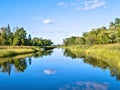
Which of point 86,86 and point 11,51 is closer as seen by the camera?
point 86,86

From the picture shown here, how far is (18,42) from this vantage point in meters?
128

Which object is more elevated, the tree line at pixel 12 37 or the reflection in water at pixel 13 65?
the tree line at pixel 12 37

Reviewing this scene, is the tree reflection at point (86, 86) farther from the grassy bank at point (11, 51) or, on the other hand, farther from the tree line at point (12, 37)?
the tree line at point (12, 37)

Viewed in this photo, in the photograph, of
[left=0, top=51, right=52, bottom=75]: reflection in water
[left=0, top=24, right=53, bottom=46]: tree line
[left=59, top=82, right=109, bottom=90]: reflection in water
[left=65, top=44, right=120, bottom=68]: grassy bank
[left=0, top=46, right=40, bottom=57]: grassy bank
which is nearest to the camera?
[left=59, top=82, right=109, bottom=90]: reflection in water

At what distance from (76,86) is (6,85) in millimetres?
6592

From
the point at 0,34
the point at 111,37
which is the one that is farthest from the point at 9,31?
the point at 111,37

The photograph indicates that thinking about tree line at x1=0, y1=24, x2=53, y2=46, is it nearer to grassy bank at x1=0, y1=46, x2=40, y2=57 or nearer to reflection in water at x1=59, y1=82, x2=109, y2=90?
grassy bank at x1=0, y1=46, x2=40, y2=57

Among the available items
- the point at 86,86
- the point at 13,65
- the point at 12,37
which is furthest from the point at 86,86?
the point at 12,37

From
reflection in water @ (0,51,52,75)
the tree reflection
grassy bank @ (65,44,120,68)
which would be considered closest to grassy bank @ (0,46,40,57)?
reflection in water @ (0,51,52,75)

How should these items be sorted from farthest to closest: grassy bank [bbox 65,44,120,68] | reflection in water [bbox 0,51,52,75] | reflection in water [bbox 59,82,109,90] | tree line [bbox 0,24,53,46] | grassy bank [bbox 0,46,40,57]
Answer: tree line [bbox 0,24,53,46], grassy bank [bbox 0,46,40,57], grassy bank [bbox 65,44,120,68], reflection in water [bbox 0,51,52,75], reflection in water [bbox 59,82,109,90]

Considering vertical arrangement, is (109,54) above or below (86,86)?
above

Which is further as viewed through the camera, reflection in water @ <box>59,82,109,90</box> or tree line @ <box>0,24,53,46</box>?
tree line @ <box>0,24,53,46</box>

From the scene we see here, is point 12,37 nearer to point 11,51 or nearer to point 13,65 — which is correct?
point 11,51

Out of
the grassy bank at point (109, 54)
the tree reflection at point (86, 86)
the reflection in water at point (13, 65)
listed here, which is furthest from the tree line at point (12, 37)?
the tree reflection at point (86, 86)
